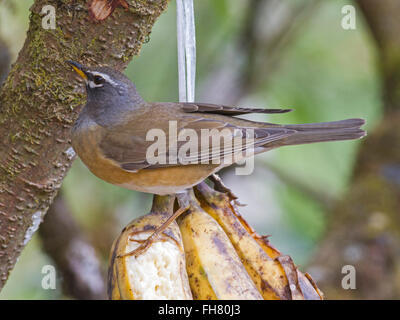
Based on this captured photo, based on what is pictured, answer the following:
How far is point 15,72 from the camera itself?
2.74 meters

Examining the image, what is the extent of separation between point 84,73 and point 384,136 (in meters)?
3.27

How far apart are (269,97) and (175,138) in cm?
380

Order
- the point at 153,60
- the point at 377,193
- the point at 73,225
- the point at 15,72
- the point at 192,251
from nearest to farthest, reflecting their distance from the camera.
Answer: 1. the point at 192,251
2. the point at 15,72
3. the point at 73,225
4. the point at 377,193
5. the point at 153,60

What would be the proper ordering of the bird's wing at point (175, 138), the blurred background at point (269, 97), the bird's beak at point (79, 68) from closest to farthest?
1. the bird's beak at point (79, 68)
2. the bird's wing at point (175, 138)
3. the blurred background at point (269, 97)

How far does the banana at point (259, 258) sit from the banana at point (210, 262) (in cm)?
6

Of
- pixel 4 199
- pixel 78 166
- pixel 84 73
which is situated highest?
pixel 78 166

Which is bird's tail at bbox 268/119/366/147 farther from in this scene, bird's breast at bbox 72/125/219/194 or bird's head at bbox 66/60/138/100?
bird's head at bbox 66/60/138/100

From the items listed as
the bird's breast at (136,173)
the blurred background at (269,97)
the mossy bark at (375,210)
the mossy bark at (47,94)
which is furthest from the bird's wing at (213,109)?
the blurred background at (269,97)

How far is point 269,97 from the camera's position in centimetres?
666

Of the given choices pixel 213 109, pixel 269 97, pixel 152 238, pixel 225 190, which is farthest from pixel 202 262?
pixel 269 97

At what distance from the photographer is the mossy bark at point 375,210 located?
425 centimetres

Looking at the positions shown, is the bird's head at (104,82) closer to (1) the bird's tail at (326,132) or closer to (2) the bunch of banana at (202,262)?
(2) the bunch of banana at (202,262)

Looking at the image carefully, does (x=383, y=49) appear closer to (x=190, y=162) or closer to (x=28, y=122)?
(x=190, y=162)

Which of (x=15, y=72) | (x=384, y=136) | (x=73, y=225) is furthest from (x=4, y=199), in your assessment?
(x=384, y=136)
